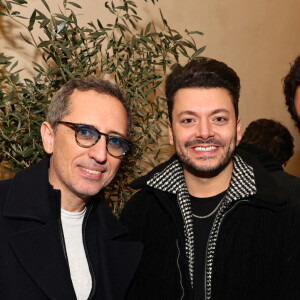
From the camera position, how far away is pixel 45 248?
5.93 ft

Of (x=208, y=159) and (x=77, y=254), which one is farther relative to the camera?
(x=208, y=159)

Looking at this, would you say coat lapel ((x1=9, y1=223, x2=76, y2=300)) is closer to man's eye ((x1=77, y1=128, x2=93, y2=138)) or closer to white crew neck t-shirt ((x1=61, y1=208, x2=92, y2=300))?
white crew neck t-shirt ((x1=61, y1=208, x2=92, y2=300))

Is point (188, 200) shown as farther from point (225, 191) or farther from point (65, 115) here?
point (65, 115)

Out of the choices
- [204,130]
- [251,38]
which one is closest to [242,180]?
[204,130]

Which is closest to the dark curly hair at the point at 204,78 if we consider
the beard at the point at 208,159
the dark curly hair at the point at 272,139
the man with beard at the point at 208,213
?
the man with beard at the point at 208,213

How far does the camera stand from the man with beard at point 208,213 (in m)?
2.06

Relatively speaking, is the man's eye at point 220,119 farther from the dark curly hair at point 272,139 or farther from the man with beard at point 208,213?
the dark curly hair at point 272,139

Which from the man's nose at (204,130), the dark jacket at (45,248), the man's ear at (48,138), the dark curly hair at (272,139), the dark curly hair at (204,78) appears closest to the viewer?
the dark jacket at (45,248)

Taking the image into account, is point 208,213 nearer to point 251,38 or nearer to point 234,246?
point 234,246

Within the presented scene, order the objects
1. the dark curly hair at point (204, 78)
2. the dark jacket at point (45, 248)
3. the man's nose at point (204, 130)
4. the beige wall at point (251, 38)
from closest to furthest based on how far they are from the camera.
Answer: the dark jacket at point (45, 248), the man's nose at point (204, 130), the dark curly hair at point (204, 78), the beige wall at point (251, 38)

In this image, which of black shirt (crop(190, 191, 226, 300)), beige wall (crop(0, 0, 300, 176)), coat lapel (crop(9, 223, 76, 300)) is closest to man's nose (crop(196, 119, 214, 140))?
black shirt (crop(190, 191, 226, 300))

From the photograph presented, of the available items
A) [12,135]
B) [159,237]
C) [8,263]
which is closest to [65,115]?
[12,135]

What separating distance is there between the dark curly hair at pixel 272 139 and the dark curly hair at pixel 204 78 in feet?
4.41

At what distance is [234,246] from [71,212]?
799 mm
